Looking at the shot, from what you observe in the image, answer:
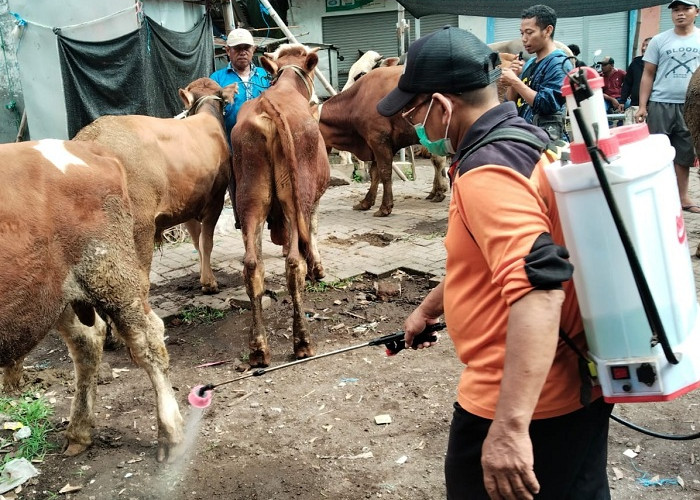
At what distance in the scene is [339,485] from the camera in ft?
11.8

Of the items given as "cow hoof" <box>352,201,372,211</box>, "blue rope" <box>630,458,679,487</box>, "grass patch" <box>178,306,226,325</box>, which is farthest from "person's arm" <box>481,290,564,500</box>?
"cow hoof" <box>352,201,372,211</box>

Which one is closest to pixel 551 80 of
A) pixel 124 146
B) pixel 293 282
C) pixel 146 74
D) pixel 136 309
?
pixel 293 282

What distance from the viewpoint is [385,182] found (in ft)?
31.3

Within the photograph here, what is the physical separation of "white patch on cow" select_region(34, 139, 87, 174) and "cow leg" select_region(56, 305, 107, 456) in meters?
0.94

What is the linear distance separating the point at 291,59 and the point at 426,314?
14.8ft

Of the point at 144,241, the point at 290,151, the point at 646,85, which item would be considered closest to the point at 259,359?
the point at 144,241

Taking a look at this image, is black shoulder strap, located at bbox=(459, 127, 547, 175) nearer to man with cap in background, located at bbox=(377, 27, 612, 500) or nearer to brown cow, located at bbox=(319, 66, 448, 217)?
man with cap in background, located at bbox=(377, 27, 612, 500)

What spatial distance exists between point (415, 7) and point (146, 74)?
184 inches

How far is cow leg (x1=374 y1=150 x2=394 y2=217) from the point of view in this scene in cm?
943

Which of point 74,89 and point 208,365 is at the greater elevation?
point 74,89

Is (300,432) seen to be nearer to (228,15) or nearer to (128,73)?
(128,73)

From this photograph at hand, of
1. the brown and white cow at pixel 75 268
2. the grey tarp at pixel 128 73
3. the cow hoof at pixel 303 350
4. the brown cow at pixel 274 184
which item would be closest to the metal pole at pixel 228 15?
the grey tarp at pixel 128 73

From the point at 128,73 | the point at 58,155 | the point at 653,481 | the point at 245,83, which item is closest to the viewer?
the point at 653,481

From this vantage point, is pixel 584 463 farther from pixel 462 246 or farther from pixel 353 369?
pixel 353 369
